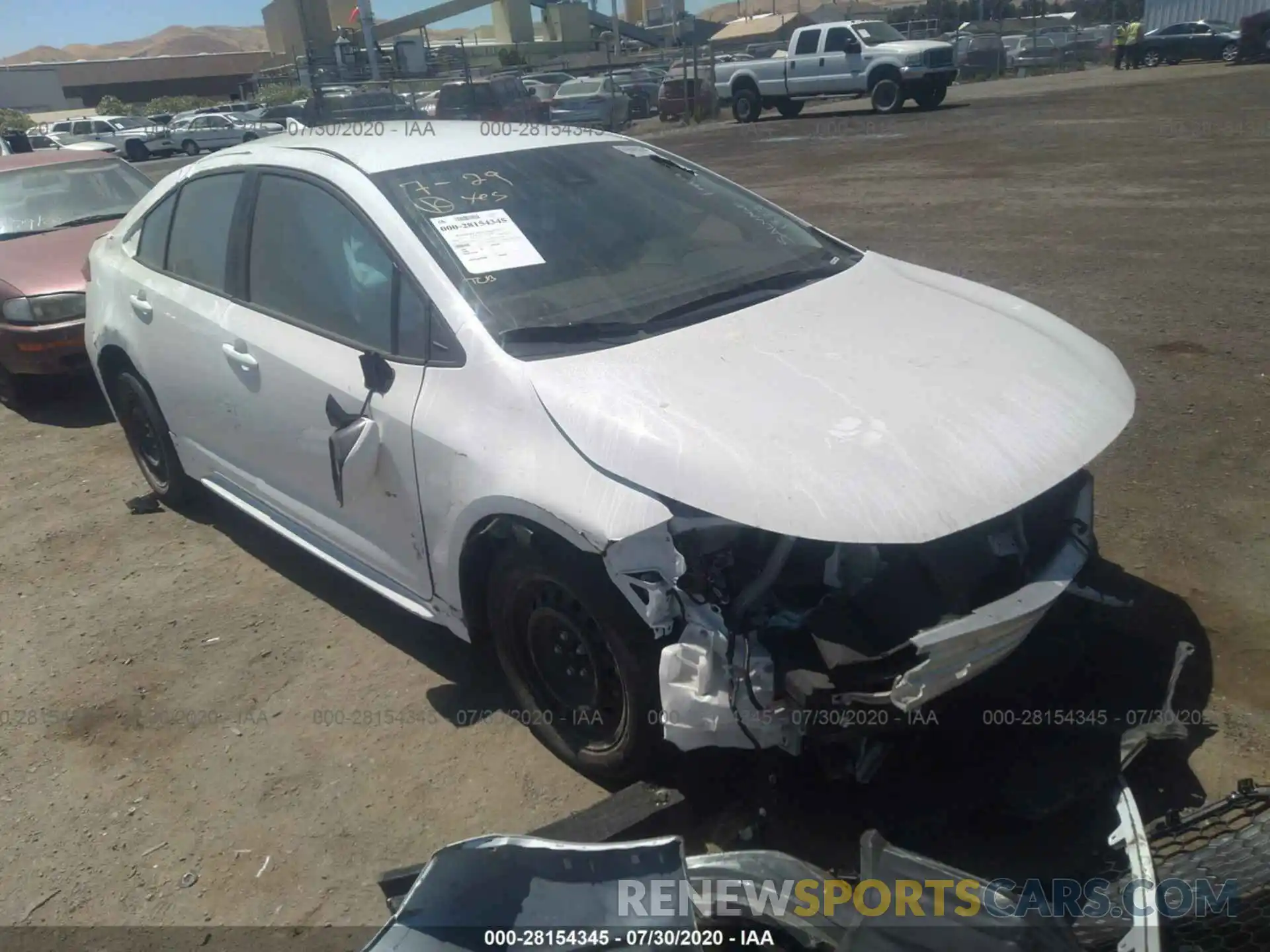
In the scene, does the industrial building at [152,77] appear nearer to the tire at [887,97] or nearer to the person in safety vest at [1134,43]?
the person in safety vest at [1134,43]

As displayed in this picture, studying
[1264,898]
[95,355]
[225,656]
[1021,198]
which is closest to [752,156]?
[1021,198]

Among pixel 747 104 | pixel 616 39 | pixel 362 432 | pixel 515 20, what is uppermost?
pixel 515 20

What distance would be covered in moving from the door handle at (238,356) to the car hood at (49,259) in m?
3.25

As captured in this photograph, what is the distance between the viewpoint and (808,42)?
2417cm

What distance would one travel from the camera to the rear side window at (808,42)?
2397cm

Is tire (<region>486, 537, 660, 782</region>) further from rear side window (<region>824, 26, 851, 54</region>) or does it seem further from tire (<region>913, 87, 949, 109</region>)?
rear side window (<region>824, 26, 851, 54</region>)

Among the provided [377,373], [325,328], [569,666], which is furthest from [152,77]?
[569,666]

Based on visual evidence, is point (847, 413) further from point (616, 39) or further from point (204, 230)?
point (616, 39)

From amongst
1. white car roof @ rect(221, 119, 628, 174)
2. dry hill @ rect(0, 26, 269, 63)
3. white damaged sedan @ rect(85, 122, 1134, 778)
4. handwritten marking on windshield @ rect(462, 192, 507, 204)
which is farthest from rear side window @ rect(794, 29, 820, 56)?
dry hill @ rect(0, 26, 269, 63)

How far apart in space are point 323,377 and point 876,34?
968 inches

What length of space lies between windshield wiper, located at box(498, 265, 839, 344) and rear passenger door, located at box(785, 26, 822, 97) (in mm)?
22957

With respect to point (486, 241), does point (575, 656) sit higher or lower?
lower

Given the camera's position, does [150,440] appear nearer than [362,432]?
No

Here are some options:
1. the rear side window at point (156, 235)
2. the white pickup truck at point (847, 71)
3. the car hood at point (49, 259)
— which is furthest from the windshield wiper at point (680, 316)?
the white pickup truck at point (847, 71)
